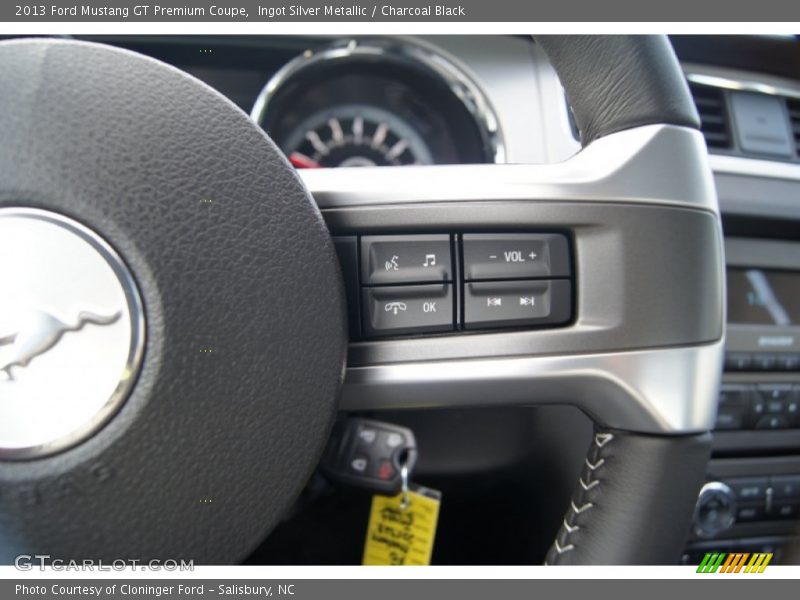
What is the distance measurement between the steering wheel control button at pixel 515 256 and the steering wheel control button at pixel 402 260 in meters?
0.02

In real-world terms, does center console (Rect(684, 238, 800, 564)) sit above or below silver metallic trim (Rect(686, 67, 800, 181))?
below

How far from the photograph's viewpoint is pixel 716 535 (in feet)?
3.36

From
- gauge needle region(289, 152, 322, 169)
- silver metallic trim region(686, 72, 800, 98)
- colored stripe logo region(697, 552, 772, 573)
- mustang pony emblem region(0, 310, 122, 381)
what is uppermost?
silver metallic trim region(686, 72, 800, 98)

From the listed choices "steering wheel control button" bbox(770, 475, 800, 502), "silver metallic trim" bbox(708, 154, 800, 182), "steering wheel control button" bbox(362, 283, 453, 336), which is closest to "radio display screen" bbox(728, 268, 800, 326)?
"silver metallic trim" bbox(708, 154, 800, 182)

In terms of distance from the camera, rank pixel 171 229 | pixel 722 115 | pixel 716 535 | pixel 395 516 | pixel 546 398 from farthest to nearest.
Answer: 1. pixel 722 115
2. pixel 716 535
3. pixel 395 516
4. pixel 546 398
5. pixel 171 229

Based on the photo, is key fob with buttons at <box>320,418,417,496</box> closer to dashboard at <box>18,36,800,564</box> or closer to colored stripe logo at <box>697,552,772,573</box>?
dashboard at <box>18,36,800,564</box>

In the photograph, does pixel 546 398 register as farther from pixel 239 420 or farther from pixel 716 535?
pixel 716 535

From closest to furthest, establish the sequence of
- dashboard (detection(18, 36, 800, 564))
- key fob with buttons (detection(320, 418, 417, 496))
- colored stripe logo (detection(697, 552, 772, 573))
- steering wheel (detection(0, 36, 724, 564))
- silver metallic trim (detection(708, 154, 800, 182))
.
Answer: steering wheel (detection(0, 36, 724, 564))
colored stripe logo (detection(697, 552, 772, 573))
key fob with buttons (detection(320, 418, 417, 496))
dashboard (detection(18, 36, 800, 564))
silver metallic trim (detection(708, 154, 800, 182))

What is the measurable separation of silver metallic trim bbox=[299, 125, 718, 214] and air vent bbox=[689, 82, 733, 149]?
25.4 inches

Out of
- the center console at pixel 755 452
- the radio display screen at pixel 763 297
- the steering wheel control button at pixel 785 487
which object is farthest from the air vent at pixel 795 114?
the steering wheel control button at pixel 785 487

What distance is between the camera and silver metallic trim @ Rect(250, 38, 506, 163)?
3.39 ft

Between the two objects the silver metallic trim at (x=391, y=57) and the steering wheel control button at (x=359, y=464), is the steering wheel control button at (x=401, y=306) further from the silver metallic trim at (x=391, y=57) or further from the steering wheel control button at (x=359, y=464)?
the silver metallic trim at (x=391, y=57)

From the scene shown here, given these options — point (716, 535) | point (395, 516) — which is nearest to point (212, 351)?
point (395, 516)
